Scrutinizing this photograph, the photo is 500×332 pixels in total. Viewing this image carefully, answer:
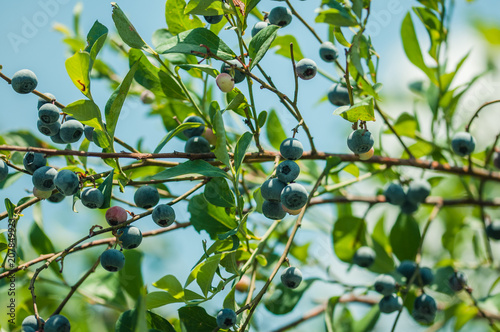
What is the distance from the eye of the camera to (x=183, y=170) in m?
1.26

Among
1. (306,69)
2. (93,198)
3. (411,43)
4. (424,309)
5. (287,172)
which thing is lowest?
(424,309)

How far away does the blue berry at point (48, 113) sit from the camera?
1.41 meters

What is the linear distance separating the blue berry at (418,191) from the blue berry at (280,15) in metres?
0.83

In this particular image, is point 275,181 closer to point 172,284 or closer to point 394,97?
point 172,284

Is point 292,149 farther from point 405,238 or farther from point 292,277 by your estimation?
point 405,238

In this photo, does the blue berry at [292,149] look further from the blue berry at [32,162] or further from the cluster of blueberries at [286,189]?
the blue berry at [32,162]

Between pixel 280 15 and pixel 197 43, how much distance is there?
36 centimetres

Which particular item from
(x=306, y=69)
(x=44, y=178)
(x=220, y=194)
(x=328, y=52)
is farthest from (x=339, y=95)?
(x=44, y=178)

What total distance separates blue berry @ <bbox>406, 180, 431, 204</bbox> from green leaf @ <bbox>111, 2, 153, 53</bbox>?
3.69 ft

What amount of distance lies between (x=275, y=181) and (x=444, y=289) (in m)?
1.10

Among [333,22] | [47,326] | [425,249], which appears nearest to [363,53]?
[333,22]

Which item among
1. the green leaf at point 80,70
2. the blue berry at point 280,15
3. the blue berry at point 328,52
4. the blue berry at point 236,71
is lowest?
the green leaf at point 80,70

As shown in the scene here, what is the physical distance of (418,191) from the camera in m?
1.92

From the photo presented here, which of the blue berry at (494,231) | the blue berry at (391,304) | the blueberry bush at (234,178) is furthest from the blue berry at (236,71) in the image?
the blue berry at (494,231)
